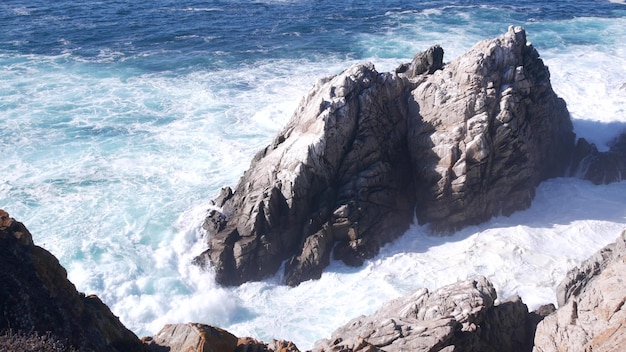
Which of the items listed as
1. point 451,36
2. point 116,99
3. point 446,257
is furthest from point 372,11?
point 446,257

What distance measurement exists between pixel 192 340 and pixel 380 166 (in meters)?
14.4

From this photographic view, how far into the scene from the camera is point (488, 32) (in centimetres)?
5603

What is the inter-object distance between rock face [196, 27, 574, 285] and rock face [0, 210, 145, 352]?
39.1ft

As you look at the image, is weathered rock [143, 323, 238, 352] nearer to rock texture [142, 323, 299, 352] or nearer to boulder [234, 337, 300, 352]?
rock texture [142, 323, 299, 352]

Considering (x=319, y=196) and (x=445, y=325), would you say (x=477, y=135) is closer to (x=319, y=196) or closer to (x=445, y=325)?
(x=319, y=196)

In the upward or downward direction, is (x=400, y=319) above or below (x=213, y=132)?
above

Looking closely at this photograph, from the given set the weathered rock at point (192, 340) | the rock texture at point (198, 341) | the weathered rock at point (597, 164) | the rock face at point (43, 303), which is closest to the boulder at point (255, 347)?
the rock texture at point (198, 341)

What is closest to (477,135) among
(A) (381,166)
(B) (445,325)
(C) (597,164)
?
(A) (381,166)

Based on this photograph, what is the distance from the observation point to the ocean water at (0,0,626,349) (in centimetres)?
2375

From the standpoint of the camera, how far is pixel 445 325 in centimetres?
1519

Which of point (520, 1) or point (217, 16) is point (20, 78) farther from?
point (520, 1)

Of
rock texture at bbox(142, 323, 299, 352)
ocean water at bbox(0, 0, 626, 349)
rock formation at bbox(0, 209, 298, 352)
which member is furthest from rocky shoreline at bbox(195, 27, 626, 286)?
rock formation at bbox(0, 209, 298, 352)

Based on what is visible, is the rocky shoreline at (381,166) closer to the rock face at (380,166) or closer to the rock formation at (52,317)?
the rock face at (380,166)

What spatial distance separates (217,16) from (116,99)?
25834mm
